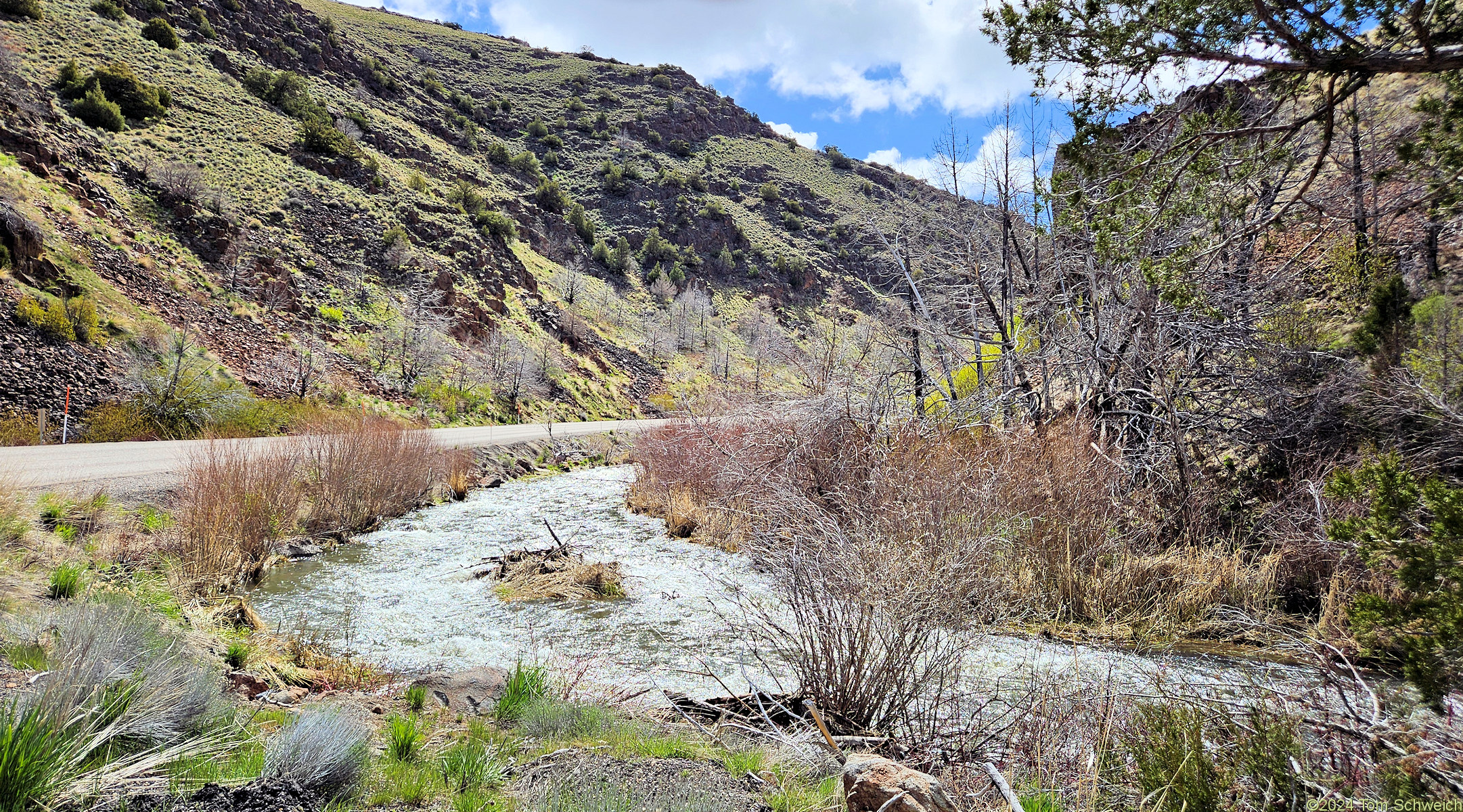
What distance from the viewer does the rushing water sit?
232 inches

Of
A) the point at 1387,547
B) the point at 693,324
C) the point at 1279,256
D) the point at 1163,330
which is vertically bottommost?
the point at 1387,547

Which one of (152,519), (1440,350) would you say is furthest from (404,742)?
(1440,350)

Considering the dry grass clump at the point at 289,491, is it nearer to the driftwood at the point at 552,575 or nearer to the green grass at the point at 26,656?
the driftwood at the point at 552,575

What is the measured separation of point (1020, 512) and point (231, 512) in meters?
9.15

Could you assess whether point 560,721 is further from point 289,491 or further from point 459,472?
point 459,472

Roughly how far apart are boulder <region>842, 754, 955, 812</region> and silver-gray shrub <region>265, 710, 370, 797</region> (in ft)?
7.23

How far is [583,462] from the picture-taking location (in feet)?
72.1

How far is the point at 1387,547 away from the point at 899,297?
919cm

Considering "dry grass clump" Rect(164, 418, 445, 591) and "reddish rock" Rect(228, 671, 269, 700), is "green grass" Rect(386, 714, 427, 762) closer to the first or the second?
"reddish rock" Rect(228, 671, 269, 700)

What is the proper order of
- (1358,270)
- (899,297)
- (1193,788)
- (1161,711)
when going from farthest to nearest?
(899,297) → (1358,270) → (1161,711) → (1193,788)

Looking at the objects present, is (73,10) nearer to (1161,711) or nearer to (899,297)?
(899,297)

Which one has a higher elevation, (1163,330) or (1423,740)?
(1163,330)

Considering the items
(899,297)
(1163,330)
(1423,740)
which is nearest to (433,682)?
(1423,740)

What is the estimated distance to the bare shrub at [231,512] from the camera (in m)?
7.41
